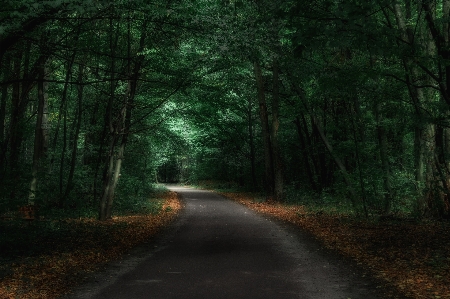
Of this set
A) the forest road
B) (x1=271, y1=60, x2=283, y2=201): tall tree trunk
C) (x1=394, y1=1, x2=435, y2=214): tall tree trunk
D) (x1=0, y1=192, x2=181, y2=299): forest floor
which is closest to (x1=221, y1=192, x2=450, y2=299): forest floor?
the forest road

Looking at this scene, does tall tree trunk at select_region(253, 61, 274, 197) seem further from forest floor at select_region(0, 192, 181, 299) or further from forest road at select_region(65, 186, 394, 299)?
forest road at select_region(65, 186, 394, 299)

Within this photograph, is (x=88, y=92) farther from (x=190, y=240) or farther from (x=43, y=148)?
(x=190, y=240)

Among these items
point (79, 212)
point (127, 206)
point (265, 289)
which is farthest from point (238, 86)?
point (265, 289)

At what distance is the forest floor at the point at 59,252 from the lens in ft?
22.1

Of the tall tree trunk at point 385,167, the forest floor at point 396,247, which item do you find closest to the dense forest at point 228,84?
the tall tree trunk at point 385,167

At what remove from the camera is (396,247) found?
32.5 feet

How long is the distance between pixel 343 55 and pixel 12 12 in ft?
49.7

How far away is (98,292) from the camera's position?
21.0 ft

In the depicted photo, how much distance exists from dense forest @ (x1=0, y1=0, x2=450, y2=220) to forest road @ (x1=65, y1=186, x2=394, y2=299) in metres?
3.66

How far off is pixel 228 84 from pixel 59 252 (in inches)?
660

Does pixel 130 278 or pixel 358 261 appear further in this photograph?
pixel 358 261

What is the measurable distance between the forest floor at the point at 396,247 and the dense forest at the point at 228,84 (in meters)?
1.81

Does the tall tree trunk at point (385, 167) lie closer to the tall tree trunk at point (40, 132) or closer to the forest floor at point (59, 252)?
the forest floor at point (59, 252)

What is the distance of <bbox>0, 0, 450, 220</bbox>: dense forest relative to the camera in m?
8.40
